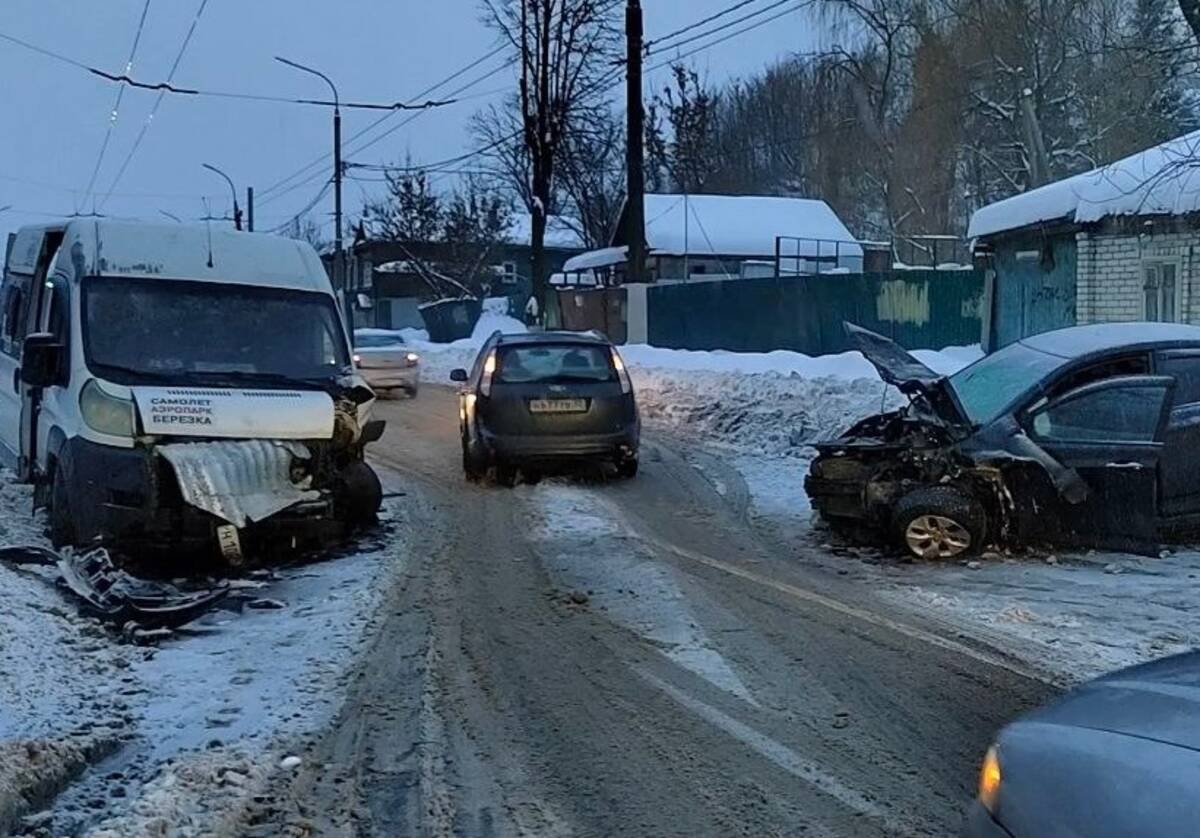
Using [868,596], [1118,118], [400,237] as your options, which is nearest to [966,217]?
[1118,118]

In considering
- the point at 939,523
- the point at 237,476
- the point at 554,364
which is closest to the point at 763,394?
the point at 554,364

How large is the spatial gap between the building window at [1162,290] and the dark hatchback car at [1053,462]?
909cm

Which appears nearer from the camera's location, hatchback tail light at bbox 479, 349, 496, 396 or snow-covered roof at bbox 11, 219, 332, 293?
snow-covered roof at bbox 11, 219, 332, 293

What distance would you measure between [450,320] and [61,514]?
4200 cm

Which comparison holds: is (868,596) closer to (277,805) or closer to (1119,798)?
(277,805)

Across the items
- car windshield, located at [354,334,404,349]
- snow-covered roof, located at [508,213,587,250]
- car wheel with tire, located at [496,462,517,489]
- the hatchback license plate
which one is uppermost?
snow-covered roof, located at [508,213,587,250]

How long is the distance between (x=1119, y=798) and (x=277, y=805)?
3.10 metres

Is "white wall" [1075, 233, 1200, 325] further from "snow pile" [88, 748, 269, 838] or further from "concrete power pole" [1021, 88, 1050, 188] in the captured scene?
"concrete power pole" [1021, 88, 1050, 188]

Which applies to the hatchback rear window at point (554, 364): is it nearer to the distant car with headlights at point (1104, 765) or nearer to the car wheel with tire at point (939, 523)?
the car wheel with tire at point (939, 523)

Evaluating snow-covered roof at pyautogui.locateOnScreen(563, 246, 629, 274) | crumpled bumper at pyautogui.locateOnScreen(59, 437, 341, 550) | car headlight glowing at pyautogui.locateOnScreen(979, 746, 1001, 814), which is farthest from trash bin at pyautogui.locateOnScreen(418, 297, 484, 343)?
car headlight glowing at pyautogui.locateOnScreen(979, 746, 1001, 814)

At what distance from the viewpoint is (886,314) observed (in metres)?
26.1

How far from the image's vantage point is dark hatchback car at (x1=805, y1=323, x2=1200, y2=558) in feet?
29.7

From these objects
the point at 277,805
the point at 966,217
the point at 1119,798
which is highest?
the point at 966,217

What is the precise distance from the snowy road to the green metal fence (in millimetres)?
17274
